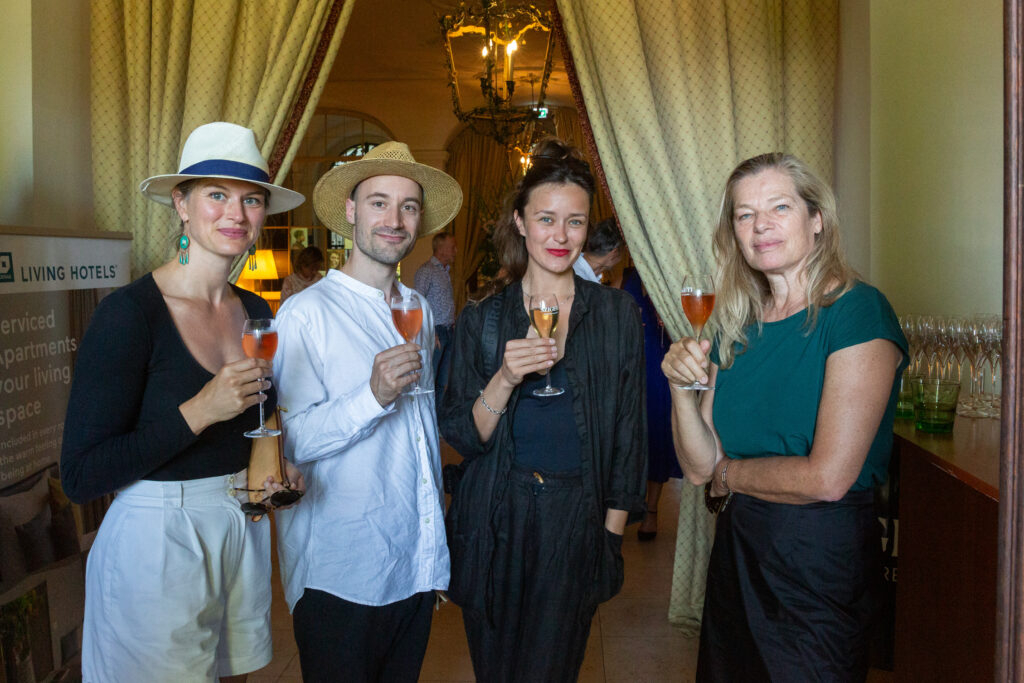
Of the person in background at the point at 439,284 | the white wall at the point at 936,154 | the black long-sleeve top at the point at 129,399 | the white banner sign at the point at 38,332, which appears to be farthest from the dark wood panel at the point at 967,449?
the person in background at the point at 439,284

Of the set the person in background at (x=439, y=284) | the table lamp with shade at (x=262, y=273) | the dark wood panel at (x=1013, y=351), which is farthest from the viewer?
the table lamp with shade at (x=262, y=273)

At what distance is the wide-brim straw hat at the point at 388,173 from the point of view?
2.12m

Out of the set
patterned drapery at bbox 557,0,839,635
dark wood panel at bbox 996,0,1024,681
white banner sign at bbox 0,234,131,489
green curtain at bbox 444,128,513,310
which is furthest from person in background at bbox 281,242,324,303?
dark wood panel at bbox 996,0,1024,681

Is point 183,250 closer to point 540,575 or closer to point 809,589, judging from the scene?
point 540,575

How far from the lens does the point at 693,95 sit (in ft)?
10.8

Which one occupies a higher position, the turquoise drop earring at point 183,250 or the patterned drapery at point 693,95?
the patterned drapery at point 693,95

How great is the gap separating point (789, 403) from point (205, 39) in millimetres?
2896

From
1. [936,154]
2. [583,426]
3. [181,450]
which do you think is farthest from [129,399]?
[936,154]

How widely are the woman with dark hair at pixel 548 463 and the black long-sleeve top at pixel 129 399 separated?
2.17ft

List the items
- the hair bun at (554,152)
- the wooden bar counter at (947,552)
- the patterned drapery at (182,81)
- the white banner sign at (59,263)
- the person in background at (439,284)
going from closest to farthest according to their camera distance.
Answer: the wooden bar counter at (947,552), the hair bun at (554,152), the white banner sign at (59,263), the patterned drapery at (182,81), the person in background at (439,284)

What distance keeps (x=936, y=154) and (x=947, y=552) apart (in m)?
1.62

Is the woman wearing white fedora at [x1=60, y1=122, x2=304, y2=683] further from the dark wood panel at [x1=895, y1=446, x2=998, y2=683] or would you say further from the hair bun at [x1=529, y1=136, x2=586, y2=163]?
the dark wood panel at [x1=895, y1=446, x2=998, y2=683]

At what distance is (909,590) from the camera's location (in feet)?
7.69

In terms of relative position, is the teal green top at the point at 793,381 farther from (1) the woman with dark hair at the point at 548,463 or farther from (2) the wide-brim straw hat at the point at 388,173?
(2) the wide-brim straw hat at the point at 388,173
